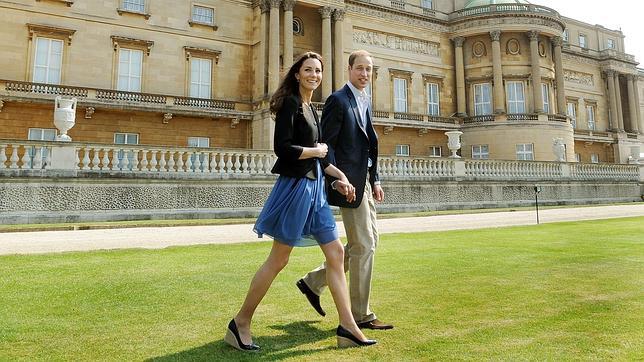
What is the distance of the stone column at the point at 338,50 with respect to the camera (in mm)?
27844

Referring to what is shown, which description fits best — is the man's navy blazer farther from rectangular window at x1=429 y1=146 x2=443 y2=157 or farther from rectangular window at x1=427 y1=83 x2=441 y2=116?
rectangular window at x1=427 y1=83 x2=441 y2=116

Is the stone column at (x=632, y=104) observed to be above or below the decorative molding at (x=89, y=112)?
above

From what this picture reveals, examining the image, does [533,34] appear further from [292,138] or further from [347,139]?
[292,138]

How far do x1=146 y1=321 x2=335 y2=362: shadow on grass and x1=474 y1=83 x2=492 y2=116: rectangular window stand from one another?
32.7 metres

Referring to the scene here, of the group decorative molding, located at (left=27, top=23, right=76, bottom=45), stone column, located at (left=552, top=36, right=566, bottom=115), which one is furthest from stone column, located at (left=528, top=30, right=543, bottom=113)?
decorative molding, located at (left=27, top=23, right=76, bottom=45)

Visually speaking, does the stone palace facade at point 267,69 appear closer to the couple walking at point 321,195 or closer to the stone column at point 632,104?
the stone column at point 632,104

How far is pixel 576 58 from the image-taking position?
41.8 meters

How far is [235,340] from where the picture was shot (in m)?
2.96

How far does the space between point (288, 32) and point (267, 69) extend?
250 cm

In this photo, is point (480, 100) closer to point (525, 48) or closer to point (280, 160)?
point (525, 48)


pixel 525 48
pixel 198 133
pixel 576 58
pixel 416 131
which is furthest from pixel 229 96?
pixel 576 58

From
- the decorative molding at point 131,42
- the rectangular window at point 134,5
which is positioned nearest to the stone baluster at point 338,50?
the decorative molding at point 131,42

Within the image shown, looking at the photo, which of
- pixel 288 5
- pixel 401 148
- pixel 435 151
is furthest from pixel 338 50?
pixel 435 151

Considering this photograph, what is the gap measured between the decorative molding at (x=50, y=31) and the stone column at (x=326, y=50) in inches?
547
